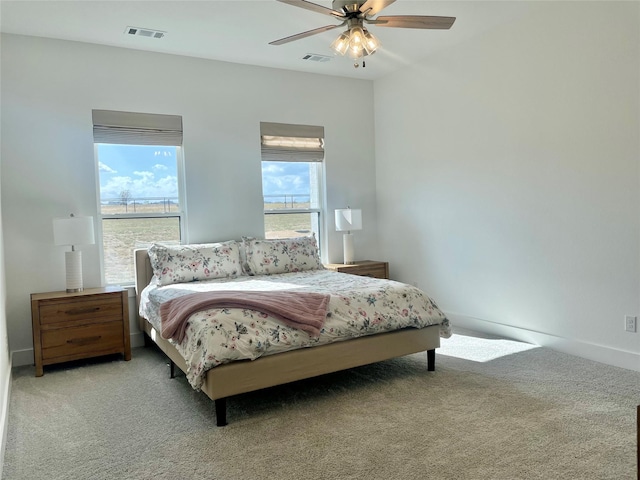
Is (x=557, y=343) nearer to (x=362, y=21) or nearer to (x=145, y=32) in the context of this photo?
(x=362, y=21)

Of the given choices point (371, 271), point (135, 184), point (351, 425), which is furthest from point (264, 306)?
point (371, 271)

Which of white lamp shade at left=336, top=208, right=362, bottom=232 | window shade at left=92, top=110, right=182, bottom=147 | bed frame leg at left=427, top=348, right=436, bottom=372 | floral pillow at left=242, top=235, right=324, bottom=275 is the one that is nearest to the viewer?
bed frame leg at left=427, top=348, right=436, bottom=372

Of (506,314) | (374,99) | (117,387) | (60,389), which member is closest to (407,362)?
(506,314)

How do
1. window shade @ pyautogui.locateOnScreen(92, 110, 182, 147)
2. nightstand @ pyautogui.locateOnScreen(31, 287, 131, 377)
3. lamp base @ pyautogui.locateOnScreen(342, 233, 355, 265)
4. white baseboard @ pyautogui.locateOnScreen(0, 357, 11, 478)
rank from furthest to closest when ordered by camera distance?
lamp base @ pyautogui.locateOnScreen(342, 233, 355, 265)
window shade @ pyautogui.locateOnScreen(92, 110, 182, 147)
nightstand @ pyautogui.locateOnScreen(31, 287, 131, 377)
white baseboard @ pyautogui.locateOnScreen(0, 357, 11, 478)

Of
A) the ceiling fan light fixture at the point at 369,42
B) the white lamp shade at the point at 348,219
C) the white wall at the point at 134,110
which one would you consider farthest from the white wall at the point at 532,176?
the ceiling fan light fixture at the point at 369,42

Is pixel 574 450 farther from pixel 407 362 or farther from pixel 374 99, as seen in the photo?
pixel 374 99

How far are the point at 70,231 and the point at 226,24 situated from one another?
2111mm

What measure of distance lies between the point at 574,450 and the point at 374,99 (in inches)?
177

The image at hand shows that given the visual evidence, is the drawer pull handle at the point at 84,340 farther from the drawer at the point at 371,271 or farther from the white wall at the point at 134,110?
the drawer at the point at 371,271

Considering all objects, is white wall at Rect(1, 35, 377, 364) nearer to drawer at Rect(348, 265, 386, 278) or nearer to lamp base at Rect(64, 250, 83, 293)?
lamp base at Rect(64, 250, 83, 293)

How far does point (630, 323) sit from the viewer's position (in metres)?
3.45

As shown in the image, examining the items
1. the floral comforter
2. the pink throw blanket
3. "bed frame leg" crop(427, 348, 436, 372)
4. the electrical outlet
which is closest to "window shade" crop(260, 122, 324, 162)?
the floral comforter

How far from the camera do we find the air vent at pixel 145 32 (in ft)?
13.0

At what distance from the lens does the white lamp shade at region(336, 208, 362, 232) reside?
5.36 metres
